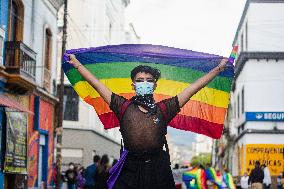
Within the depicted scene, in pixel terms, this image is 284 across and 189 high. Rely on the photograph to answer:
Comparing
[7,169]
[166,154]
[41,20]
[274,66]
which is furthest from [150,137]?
[274,66]

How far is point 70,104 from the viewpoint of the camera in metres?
39.2

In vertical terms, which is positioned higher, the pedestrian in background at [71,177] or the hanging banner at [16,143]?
the hanging banner at [16,143]

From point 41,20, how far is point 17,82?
527 centimetres

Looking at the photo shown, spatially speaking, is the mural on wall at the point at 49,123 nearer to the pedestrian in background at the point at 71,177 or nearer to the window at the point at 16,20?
the pedestrian in background at the point at 71,177

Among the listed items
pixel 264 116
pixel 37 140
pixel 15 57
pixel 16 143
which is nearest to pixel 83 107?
pixel 264 116

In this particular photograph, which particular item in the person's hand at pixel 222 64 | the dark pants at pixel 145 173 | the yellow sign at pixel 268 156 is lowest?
the dark pants at pixel 145 173

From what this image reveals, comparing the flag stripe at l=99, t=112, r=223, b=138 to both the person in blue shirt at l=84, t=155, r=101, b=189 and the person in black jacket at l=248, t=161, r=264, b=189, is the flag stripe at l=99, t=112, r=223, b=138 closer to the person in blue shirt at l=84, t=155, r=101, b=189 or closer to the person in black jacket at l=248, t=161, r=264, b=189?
the person in blue shirt at l=84, t=155, r=101, b=189

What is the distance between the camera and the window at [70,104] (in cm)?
3888

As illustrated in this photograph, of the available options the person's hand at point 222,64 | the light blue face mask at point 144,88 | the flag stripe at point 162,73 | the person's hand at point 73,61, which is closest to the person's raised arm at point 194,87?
the person's hand at point 222,64

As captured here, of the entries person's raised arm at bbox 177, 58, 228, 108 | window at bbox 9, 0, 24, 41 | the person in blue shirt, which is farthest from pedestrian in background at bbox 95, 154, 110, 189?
person's raised arm at bbox 177, 58, 228, 108

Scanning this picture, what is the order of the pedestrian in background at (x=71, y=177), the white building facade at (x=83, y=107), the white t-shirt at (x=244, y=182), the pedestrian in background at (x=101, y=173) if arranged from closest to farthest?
the pedestrian in background at (x=101, y=173), the pedestrian in background at (x=71, y=177), the white t-shirt at (x=244, y=182), the white building facade at (x=83, y=107)

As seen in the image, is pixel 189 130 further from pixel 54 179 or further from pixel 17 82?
pixel 54 179

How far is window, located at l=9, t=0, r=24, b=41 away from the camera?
20500 mm

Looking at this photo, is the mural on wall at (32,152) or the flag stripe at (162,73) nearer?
the flag stripe at (162,73)
